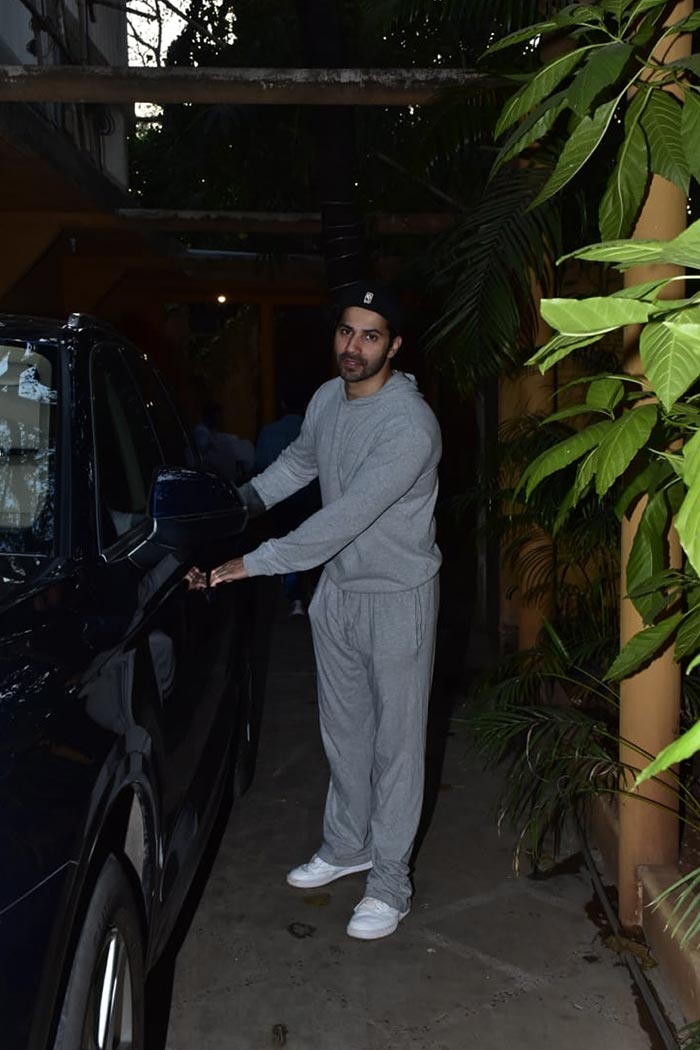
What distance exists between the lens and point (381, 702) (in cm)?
418

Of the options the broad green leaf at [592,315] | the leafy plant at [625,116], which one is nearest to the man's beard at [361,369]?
the leafy plant at [625,116]

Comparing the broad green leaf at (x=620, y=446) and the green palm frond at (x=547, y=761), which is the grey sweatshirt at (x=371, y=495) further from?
the broad green leaf at (x=620, y=446)

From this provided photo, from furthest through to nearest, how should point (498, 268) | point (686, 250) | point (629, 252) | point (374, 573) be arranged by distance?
point (498, 268), point (374, 573), point (629, 252), point (686, 250)

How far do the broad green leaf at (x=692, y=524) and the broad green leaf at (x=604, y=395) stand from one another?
905mm

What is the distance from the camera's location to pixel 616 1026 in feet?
11.6

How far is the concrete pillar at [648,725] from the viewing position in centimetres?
370

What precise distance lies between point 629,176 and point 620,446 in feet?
1.49

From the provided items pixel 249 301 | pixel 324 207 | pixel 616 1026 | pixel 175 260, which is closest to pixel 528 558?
pixel 324 207

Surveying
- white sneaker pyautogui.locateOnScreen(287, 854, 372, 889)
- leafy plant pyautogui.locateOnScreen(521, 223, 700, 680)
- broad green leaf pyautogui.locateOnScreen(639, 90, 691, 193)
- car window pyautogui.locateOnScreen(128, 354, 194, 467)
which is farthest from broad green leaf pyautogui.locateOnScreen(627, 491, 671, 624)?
white sneaker pyautogui.locateOnScreen(287, 854, 372, 889)

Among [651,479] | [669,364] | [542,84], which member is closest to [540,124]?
[542,84]

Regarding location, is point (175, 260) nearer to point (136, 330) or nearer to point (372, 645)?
point (136, 330)

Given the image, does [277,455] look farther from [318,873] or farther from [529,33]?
[529,33]

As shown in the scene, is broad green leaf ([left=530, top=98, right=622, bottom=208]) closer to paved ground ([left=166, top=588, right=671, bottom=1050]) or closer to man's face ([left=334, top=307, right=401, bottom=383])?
man's face ([left=334, top=307, right=401, bottom=383])

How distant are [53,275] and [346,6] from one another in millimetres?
4421
